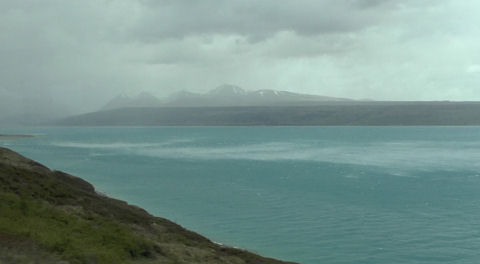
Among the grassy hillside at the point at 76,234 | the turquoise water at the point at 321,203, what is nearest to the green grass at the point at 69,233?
the grassy hillside at the point at 76,234

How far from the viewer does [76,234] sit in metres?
15.3

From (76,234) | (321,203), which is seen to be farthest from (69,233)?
(321,203)

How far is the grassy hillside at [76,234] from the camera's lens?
1273cm

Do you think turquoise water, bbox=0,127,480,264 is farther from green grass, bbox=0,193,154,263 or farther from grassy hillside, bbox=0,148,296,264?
green grass, bbox=0,193,154,263

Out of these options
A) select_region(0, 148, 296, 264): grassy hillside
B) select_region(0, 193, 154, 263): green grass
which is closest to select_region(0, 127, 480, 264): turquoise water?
select_region(0, 148, 296, 264): grassy hillside

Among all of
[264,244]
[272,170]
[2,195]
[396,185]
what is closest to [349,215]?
[264,244]

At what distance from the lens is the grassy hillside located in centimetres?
1273

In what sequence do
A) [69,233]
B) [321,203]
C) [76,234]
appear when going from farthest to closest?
[321,203] → [76,234] → [69,233]

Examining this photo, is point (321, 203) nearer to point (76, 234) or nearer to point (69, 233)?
point (76, 234)

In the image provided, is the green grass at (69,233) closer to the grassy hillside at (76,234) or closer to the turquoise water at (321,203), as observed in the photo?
the grassy hillside at (76,234)

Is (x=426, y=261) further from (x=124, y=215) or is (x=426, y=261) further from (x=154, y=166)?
(x=154, y=166)

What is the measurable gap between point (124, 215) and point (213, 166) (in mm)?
45400

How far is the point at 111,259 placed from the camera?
13375 millimetres

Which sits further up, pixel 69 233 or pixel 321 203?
pixel 69 233
